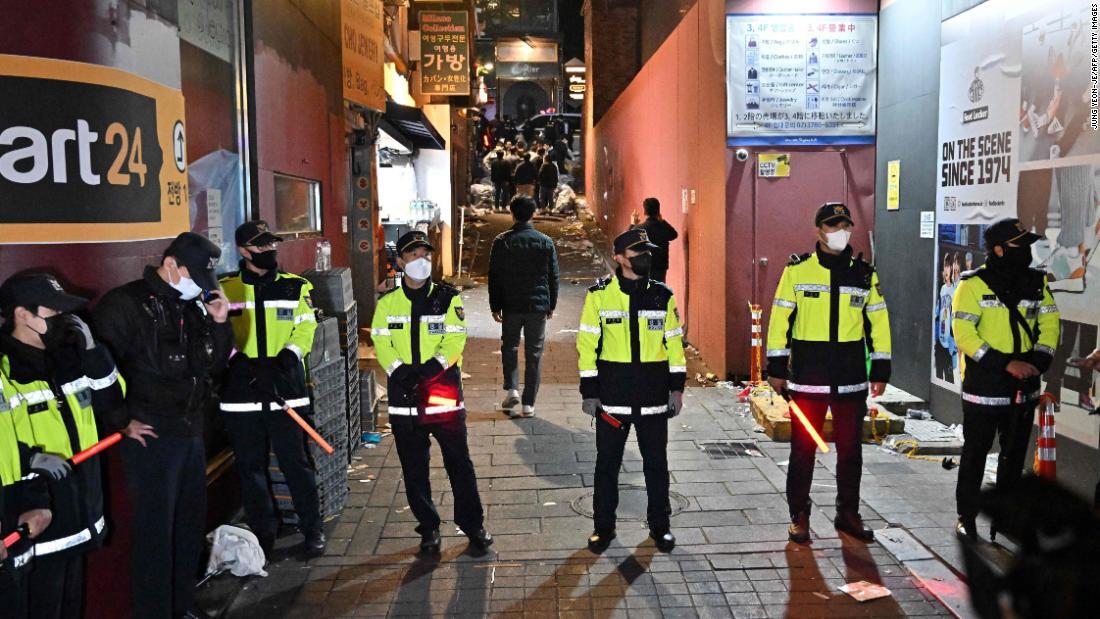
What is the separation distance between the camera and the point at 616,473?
6.21 metres

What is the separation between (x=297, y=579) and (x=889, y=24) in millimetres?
8386

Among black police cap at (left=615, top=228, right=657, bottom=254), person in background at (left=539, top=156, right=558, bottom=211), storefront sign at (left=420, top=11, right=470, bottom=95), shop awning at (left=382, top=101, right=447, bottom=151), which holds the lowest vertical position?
black police cap at (left=615, top=228, right=657, bottom=254)

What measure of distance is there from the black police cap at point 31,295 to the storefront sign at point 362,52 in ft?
23.4

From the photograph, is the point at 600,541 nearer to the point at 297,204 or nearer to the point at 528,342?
the point at 528,342

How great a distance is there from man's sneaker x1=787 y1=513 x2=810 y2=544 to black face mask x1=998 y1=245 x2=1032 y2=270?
210 cm

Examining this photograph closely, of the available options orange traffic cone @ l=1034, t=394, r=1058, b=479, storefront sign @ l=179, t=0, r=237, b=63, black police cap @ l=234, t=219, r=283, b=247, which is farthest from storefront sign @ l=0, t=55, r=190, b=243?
Result: orange traffic cone @ l=1034, t=394, r=1058, b=479

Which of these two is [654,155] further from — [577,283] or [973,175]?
[973,175]

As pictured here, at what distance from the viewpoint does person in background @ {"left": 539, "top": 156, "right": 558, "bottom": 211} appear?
28.3 metres

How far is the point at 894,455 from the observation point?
8203mm

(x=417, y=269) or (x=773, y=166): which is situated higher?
(x=773, y=166)

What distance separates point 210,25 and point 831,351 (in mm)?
5192

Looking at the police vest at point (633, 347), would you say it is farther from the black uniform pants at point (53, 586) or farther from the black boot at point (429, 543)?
the black uniform pants at point (53, 586)

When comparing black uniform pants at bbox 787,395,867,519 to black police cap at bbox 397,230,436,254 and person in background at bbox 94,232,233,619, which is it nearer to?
black police cap at bbox 397,230,436,254

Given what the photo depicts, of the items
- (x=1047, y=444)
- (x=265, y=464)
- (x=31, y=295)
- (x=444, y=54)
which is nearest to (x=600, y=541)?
(x=265, y=464)
